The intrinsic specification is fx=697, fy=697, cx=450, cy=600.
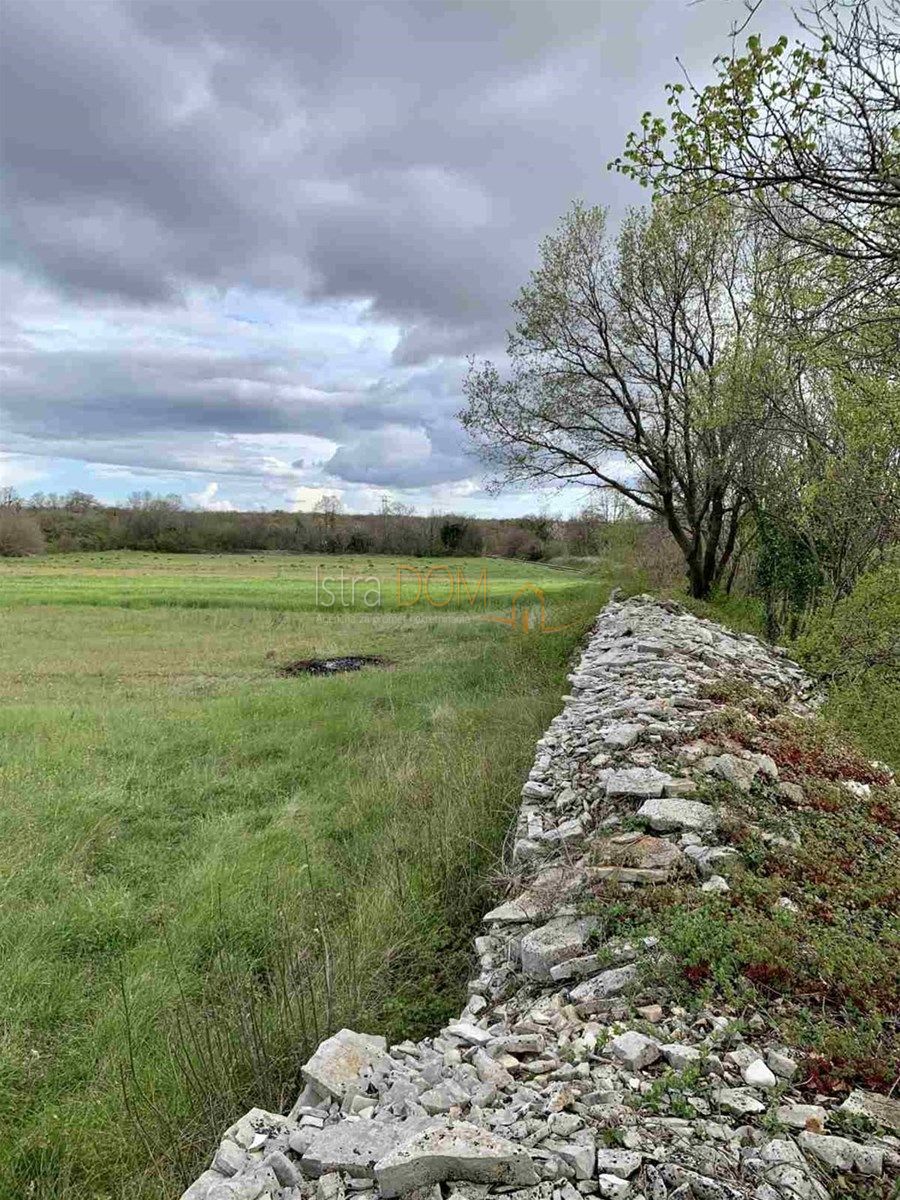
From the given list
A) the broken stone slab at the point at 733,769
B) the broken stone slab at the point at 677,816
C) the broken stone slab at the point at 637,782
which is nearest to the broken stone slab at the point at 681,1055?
the broken stone slab at the point at 677,816

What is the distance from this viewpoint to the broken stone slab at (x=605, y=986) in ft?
10.8

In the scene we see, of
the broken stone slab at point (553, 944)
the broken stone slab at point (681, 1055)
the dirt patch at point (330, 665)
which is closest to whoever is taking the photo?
the broken stone slab at point (681, 1055)

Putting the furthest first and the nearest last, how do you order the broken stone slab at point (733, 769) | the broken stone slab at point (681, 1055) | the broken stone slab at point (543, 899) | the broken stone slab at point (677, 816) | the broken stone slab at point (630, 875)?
1. the broken stone slab at point (733, 769)
2. the broken stone slab at point (677, 816)
3. the broken stone slab at point (543, 899)
4. the broken stone slab at point (630, 875)
5. the broken stone slab at point (681, 1055)

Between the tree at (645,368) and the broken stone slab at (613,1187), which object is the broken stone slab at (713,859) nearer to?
the broken stone slab at (613,1187)

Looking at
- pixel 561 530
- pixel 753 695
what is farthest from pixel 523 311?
pixel 561 530

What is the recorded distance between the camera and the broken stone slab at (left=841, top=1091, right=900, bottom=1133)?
245 centimetres

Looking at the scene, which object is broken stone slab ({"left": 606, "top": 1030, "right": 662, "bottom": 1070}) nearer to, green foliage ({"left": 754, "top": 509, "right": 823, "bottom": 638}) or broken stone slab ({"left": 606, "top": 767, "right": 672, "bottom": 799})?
broken stone slab ({"left": 606, "top": 767, "right": 672, "bottom": 799})

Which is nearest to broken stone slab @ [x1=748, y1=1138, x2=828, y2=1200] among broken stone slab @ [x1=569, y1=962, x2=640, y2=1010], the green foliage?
broken stone slab @ [x1=569, y1=962, x2=640, y2=1010]

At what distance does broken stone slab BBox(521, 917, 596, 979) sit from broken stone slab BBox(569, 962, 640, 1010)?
24 centimetres

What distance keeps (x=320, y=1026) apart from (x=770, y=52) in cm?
610

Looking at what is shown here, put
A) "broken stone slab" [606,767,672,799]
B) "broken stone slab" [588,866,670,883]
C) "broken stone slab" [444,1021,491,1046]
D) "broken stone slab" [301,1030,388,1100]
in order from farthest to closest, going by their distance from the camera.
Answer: "broken stone slab" [606,767,672,799] < "broken stone slab" [588,866,670,883] < "broken stone slab" [444,1021,491,1046] < "broken stone slab" [301,1030,388,1100]

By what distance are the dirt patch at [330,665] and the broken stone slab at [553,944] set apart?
14516 mm

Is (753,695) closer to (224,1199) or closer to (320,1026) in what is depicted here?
(320,1026)

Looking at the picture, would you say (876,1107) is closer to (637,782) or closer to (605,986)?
(605,986)
